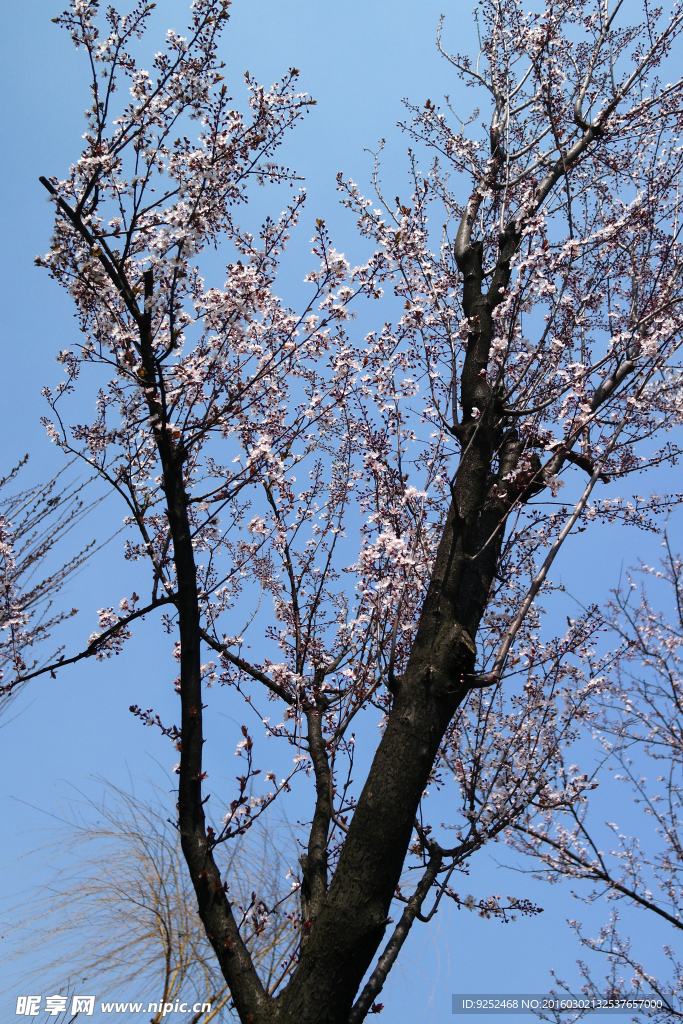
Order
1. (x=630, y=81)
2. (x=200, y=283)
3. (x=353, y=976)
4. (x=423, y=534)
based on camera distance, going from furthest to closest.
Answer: (x=630, y=81) → (x=200, y=283) → (x=423, y=534) → (x=353, y=976)

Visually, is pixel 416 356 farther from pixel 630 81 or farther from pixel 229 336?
pixel 630 81

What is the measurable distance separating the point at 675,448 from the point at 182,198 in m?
3.35


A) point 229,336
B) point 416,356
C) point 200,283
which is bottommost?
point 229,336

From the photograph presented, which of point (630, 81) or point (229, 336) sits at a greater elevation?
point (630, 81)

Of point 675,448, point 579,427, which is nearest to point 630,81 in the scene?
point 675,448

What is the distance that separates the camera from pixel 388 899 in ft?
8.11

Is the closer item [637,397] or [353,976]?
[353,976]

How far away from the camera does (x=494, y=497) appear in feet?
11.3

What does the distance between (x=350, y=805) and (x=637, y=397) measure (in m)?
3.12

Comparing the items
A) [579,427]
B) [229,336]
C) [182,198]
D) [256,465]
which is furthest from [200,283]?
[579,427]

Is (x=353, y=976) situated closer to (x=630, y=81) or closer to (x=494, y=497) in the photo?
(x=494, y=497)

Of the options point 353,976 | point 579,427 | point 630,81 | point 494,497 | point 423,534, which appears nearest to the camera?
point 353,976

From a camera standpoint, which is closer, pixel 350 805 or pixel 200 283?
pixel 350 805

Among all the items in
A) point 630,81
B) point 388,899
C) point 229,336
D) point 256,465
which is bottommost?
point 388,899
